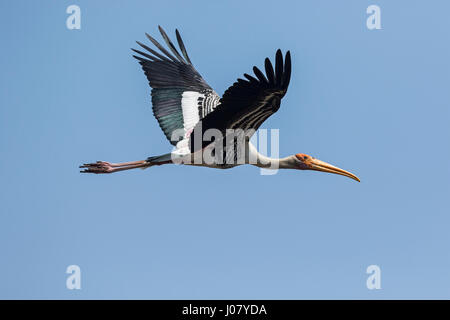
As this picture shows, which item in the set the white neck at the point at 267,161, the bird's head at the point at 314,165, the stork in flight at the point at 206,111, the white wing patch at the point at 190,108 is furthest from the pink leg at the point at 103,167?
the bird's head at the point at 314,165

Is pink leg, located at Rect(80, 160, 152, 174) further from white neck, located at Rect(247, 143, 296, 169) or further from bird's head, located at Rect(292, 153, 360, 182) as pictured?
bird's head, located at Rect(292, 153, 360, 182)

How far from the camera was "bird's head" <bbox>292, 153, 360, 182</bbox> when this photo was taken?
46.5 ft

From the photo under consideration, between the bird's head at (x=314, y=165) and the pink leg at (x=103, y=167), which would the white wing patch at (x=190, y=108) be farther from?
the bird's head at (x=314, y=165)

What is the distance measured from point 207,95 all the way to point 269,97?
3.92 m

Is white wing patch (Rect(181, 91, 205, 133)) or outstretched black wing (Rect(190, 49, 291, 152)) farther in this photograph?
white wing patch (Rect(181, 91, 205, 133))

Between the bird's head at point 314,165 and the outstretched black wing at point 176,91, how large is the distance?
2012mm

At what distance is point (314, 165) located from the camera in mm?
14273

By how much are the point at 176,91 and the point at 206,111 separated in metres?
0.76

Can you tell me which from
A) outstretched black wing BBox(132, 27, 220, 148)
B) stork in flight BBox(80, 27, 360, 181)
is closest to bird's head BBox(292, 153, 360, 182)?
stork in flight BBox(80, 27, 360, 181)

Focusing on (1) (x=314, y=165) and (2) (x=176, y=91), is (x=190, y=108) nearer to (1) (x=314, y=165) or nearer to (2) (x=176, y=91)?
(2) (x=176, y=91)

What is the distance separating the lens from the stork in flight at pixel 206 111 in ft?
35.1

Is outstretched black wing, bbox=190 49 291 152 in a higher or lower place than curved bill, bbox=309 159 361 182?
higher

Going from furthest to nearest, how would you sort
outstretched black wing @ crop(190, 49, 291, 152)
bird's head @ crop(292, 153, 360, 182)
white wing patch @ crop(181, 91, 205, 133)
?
1. bird's head @ crop(292, 153, 360, 182)
2. white wing patch @ crop(181, 91, 205, 133)
3. outstretched black wing @ crop(190, 49, 291, 152)

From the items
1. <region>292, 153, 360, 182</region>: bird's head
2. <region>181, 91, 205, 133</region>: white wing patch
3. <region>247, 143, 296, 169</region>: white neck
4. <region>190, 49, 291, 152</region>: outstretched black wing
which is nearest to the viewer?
<region>190, 49, 291, 152</region>: outstretched black wing
